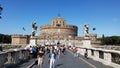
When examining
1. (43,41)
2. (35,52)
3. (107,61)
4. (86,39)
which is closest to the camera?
(107,61)

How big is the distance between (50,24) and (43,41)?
28.9 metres

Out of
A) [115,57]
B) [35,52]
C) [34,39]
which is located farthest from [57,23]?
[115,57]

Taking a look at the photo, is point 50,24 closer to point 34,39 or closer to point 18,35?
point 18,35

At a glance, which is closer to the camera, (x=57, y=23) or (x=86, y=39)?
(x=86, y=39)

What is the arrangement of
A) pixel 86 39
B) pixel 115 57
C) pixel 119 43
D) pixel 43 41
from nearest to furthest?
pixel 115 57
pixel 86 39
pixel 43 41
pixel 119 43

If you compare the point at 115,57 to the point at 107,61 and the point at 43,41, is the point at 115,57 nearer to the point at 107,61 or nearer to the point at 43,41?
the point at 107,61

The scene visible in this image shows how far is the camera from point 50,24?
130125mm

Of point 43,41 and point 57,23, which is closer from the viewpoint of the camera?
point 43,41

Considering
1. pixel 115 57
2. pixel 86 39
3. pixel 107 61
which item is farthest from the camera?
pixel 86 39

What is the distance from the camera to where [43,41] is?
102 metres

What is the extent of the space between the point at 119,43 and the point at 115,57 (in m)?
103

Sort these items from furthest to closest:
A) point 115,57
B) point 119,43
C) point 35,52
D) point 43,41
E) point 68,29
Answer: point 68,29 < point 119,43 < point 43,41 < point 35,52 < point 115,57

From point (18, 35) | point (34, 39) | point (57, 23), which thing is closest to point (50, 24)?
point (57, 23)

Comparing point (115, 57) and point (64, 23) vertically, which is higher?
point (64, 23)
